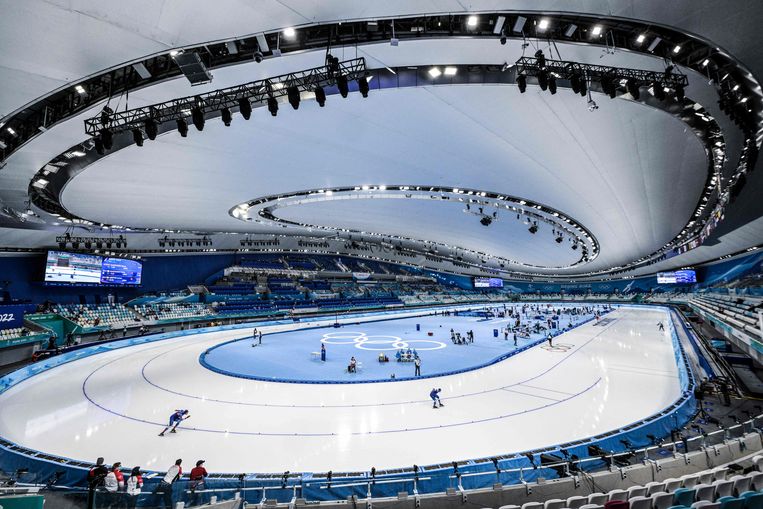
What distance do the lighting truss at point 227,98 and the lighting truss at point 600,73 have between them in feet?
13.4

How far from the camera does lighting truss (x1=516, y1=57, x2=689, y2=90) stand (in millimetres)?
7762

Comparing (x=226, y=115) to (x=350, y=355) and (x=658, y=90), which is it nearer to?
(x=658, y=90)

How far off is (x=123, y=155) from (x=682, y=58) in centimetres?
1829

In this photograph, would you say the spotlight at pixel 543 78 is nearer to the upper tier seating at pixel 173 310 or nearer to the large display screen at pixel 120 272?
the upper tier seating at pixel 173 310

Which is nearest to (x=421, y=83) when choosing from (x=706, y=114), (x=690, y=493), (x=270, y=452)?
(x=706, y=114)

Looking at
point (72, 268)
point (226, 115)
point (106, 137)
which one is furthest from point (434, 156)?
point (72, 268)

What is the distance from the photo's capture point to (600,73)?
818 centimetres

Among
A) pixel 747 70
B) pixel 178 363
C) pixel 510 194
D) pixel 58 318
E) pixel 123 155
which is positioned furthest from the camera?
pixel 58 318

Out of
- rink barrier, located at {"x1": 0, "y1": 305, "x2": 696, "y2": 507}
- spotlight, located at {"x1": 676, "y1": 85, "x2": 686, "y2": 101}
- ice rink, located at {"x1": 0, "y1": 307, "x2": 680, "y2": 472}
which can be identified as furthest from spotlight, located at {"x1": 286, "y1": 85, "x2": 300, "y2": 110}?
spotlight, located at {"x1": 676, "y1": 85, "x2": 686, "y2": 101}

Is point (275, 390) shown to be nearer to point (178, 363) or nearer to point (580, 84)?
point (178, 363)

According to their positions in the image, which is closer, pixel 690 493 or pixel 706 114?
pixel 690 493

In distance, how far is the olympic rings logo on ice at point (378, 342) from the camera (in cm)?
2309

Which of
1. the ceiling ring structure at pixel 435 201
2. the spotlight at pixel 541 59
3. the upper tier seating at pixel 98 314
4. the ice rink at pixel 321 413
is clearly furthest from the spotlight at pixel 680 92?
the upper tier seating at pixel 98 314

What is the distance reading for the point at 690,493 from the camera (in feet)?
15.6
